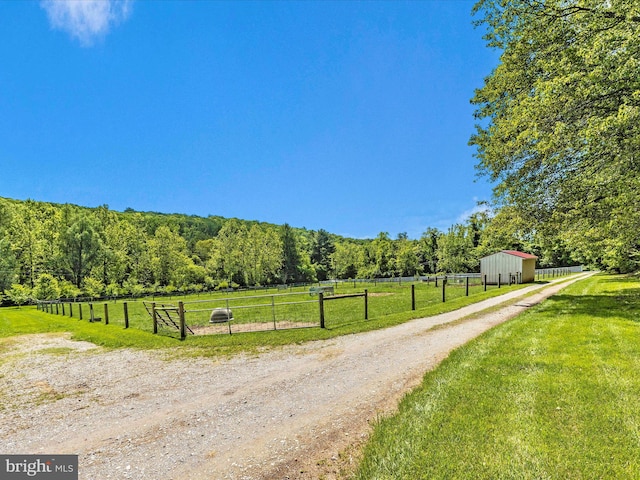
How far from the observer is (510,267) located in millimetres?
34312

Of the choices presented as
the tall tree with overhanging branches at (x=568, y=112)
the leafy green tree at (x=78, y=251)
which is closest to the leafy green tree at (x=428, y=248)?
the tall tree with overhanging branches at (x=568, y=112)

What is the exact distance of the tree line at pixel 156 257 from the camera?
48.4 meters

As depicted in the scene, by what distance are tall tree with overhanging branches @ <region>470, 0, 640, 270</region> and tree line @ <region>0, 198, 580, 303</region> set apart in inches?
1196

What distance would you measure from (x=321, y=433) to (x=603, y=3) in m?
11.2

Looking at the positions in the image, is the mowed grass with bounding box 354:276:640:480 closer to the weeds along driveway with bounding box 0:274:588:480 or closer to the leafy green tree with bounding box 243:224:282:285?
the weeds along driveway with bounding box 0:274:588:480

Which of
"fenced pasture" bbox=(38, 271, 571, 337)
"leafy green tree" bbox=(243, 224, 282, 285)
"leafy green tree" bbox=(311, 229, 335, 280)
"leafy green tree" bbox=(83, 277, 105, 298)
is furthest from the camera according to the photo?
"leafy green tree" bbox=(311, 229, 335, 280)

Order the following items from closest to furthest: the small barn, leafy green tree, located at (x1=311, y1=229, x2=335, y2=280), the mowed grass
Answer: the mowed grass < the small barn < leafy green tree, located at (x1=311, y1=229, x2=335, y2=280)

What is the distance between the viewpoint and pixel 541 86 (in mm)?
8008

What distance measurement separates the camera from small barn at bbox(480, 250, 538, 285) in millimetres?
32688

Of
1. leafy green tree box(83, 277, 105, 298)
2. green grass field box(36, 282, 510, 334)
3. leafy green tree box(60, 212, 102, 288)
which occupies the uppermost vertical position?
leafy green tree box(60, 212, 102, 288)

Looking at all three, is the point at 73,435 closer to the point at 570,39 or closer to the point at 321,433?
the point at 321,433

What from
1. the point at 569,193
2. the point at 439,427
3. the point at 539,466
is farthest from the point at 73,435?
the point at 569,193

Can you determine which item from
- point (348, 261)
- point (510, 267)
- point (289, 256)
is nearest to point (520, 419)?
point (510, 267)

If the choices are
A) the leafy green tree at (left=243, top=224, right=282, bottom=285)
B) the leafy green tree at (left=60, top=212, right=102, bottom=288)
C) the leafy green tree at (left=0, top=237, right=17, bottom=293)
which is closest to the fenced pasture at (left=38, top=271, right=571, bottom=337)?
the leafy green tree at (left=0, top=237, right=17, bottom=293)
